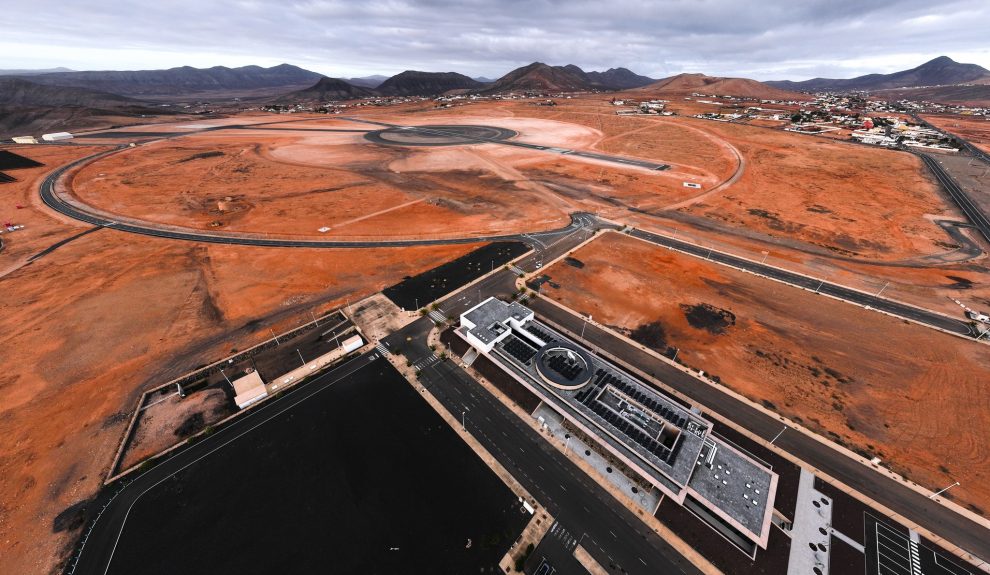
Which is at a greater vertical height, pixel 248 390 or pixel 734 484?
pixel 248 390

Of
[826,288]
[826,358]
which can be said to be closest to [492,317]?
[826,358]

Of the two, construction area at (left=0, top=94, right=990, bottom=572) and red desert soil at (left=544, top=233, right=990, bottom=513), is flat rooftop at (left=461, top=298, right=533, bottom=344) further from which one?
construction area at (left=0, top=94, right=990, bottom=572)

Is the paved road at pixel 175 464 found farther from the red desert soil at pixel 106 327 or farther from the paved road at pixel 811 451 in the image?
the paved road at pixel 811 451

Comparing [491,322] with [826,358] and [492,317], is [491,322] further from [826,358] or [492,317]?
[826,358]

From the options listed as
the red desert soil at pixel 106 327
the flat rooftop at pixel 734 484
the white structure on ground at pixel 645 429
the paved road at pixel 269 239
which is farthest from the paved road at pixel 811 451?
the red desert soil at pixel 106 327

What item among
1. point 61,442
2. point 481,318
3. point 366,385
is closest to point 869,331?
point 481,318

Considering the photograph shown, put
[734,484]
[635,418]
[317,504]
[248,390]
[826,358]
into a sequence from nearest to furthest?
[734,484] < [317,504] < [635,418] < [248,390] < [826,358]
